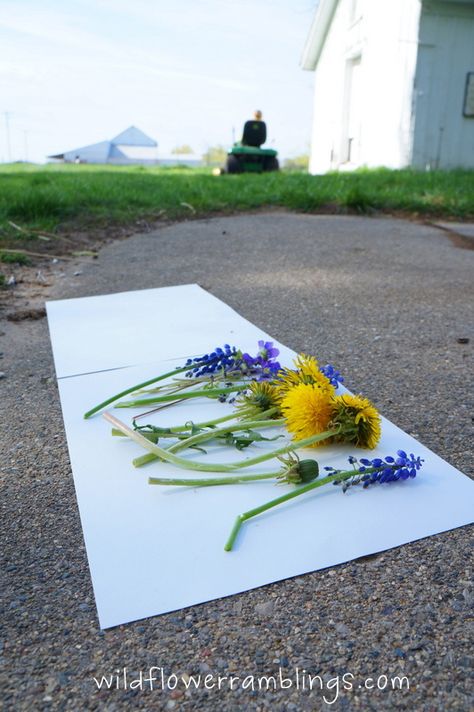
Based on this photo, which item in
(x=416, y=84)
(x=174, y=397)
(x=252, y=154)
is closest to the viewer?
(x=174, y=397)

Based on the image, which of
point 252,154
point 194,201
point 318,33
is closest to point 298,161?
point 318,33

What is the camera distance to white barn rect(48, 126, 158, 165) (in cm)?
1797

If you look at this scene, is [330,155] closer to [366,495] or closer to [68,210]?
[68,210]

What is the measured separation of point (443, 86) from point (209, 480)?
8.89 meters

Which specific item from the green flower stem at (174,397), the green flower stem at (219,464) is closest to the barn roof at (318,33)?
the green flower stem at (174,397)

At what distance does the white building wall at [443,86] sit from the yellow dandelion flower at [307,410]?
8403 mm

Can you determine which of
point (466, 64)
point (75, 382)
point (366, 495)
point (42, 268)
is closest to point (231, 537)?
point (366, 495)

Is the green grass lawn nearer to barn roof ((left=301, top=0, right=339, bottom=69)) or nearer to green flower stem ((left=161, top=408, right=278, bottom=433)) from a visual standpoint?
green flower stem ((left=161, top=408, right=278, bottom=433))

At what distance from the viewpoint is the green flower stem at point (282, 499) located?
1008mm

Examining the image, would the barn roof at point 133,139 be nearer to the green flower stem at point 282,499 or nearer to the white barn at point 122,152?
the white barn at point 122,152

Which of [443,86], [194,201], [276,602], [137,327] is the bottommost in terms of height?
[276,602]

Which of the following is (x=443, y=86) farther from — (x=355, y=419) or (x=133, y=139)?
(x=133, y=139)

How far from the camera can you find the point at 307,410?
1200mm

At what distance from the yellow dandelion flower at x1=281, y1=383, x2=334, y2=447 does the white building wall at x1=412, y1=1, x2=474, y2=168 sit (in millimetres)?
8403
